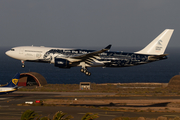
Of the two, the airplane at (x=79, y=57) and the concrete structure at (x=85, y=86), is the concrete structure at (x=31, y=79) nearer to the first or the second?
the concrete structure at (x=85, y=86)

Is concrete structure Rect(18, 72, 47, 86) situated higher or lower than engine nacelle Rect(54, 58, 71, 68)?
lower

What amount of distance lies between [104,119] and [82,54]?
20.9 meters

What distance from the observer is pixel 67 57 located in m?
56.5

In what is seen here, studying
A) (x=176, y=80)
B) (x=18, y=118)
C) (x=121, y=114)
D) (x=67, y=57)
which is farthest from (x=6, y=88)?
(x=176, y=80)

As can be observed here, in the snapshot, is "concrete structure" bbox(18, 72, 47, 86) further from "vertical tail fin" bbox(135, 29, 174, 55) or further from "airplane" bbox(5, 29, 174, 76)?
"vertical tail fin" bbox(135, 29, 174, 55)

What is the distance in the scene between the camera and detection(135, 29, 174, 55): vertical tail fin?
5981cm

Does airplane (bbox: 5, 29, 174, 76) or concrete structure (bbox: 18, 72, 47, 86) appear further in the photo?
concrete structure (bbox: 18, 72, 47, 86)

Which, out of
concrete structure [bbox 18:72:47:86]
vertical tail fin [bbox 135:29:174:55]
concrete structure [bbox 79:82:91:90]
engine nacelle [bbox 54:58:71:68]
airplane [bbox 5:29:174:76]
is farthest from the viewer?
concrete structure [bbox 18:72:47:86]

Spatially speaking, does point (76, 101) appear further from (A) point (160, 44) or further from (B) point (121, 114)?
(A) point (160, 44)

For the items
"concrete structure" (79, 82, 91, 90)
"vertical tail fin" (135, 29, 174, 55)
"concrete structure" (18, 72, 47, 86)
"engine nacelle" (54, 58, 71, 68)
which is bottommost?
"concrete structure" (79, 82, 91, 90)

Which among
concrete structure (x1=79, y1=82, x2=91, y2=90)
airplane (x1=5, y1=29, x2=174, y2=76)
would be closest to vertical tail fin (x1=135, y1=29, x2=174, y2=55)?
airplane (x1=5, y1=29, x2=174, y2=76)

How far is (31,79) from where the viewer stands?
297 ft

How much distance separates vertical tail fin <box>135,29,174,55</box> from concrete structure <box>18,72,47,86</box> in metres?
39.5

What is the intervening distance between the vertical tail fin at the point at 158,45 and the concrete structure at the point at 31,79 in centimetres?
3953
